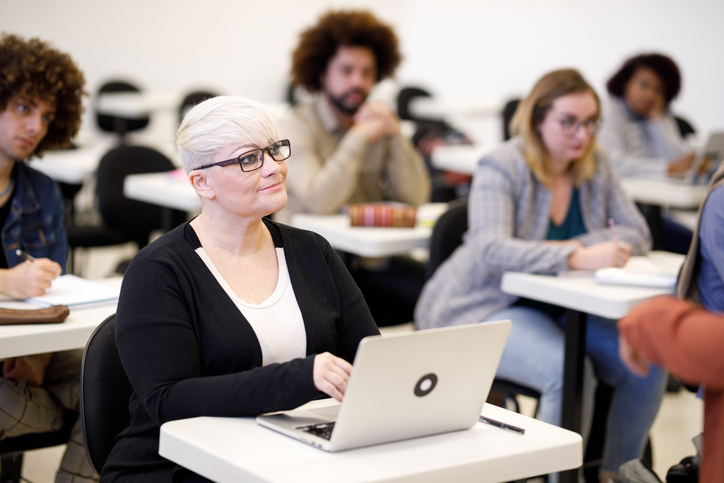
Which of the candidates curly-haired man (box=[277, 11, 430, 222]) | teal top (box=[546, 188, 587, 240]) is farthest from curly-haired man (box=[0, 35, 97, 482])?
teal top (box=[546, 188, 587, 240])

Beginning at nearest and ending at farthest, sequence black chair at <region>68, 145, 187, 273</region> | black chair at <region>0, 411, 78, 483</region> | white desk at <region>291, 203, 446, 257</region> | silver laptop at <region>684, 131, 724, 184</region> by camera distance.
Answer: black chair at <region>0, 411, 78, 483</region>
white desk at <region>291, 203, 446, 257</region>
black chair at <region>68, 145, 187, 273</region>
silver laptop at <region>684, 131, 724, 184</region>

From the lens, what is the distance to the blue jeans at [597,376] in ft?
7.25

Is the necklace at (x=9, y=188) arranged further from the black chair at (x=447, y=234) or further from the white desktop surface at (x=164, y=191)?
the black chair at (x=447, y=234)

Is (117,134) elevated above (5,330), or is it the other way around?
(117,134)

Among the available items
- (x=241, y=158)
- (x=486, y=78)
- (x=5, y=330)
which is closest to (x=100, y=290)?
(x=5, y=330)

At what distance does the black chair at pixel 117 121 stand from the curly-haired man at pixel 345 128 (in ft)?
10.2

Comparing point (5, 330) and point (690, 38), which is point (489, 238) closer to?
point (5, 330)

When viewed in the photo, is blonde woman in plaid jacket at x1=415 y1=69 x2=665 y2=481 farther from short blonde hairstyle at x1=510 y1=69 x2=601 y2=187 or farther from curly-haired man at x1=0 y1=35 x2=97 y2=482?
curly-haired man at x1=0 y1=35 x2=97 y2=482

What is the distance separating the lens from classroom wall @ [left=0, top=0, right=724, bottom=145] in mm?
6219

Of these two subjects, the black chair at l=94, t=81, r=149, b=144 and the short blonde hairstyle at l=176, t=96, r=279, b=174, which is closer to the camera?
the short blonde hairstyle at l=176, t=96, r=279, b=174

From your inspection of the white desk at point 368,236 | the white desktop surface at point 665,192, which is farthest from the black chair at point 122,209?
the white desktop surface at point 665,192

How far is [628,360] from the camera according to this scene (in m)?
1.14

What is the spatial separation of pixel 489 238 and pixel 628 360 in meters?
1.21

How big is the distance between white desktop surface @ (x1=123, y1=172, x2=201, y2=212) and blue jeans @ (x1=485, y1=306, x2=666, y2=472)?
1368 millimetres
